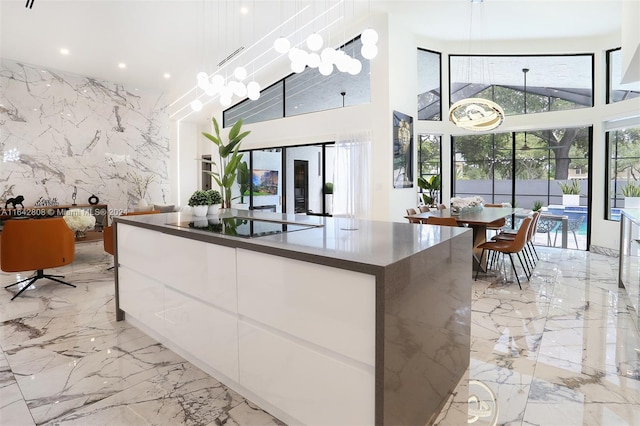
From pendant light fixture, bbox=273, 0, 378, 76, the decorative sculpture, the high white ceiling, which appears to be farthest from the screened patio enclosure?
the decorative sculpture

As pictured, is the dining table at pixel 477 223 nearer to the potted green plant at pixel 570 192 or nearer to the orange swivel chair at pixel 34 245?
the potted green plant at pixel 570 192

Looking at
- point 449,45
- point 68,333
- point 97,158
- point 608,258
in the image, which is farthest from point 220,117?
point 608,258

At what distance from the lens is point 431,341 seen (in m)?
1.82

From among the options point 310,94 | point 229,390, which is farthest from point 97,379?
point 310,94

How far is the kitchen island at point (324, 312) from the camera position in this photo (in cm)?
147

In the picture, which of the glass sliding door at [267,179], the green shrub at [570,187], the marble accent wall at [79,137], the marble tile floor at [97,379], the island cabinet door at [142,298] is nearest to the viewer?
the marble tile floor at [97,379]

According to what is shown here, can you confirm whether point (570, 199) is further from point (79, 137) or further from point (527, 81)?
point (79, 137)

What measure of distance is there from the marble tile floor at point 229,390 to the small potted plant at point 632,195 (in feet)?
9.76

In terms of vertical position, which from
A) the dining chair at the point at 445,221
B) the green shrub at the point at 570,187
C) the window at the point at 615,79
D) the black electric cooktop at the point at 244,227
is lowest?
the dining chair at the point at 445,221

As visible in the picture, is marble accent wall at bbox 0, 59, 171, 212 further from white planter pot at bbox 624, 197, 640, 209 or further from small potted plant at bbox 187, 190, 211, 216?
white planter pot at bbox 624, 197, 640, 209

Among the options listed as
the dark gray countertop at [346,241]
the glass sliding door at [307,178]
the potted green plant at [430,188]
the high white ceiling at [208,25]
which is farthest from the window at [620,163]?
the dark gray countertop at [346,241]

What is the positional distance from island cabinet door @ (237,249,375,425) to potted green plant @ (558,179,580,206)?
7.21 m

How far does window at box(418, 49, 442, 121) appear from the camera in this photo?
7609 millimetres

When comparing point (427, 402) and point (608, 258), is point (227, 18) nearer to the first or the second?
point (427, 402)
